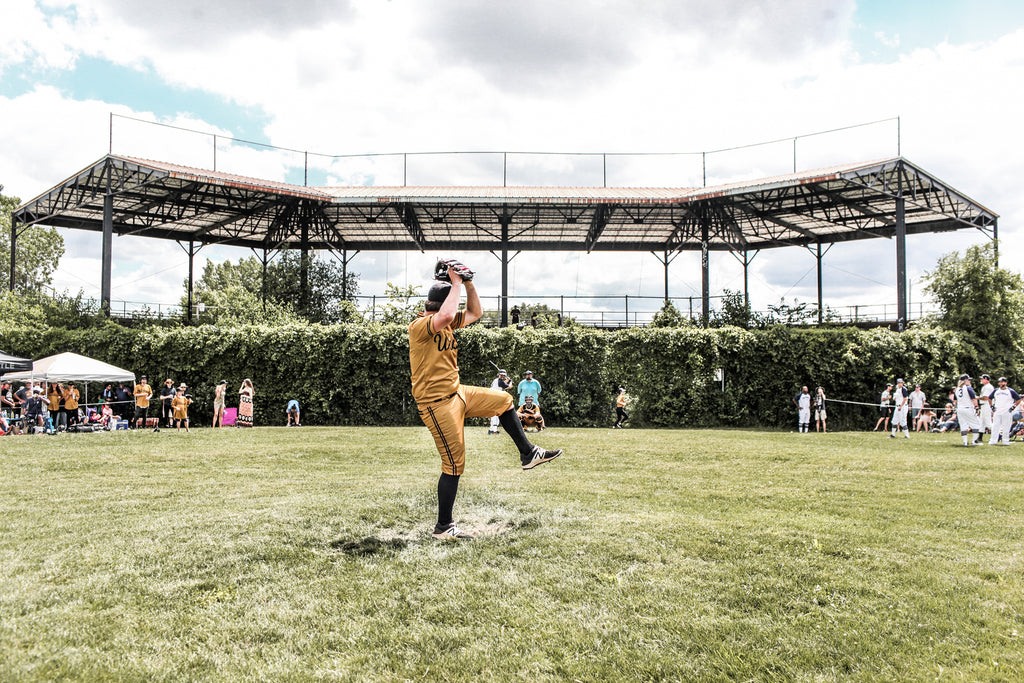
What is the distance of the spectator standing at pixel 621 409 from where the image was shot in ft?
68.5

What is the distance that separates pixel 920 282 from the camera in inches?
1030

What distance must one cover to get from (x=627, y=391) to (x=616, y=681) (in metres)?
20.0

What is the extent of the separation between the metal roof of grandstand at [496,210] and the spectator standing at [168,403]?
7.77 metres

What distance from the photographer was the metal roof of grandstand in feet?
80.1

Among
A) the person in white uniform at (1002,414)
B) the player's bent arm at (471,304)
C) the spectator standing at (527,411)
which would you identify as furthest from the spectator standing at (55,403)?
the person in white uniform at (1002,414)

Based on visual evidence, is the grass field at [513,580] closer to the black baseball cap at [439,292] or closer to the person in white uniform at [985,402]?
the black baseball cap at [439,292]

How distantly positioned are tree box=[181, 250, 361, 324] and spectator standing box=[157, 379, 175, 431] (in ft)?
11.5

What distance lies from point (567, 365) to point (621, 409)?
2495 millimetres

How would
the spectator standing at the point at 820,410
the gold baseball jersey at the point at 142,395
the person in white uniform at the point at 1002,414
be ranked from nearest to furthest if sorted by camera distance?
the person in white uniform at the point at 1002,414
the gold baseball jersey at the point at 142,395
the spectator standing at the point at 820,410

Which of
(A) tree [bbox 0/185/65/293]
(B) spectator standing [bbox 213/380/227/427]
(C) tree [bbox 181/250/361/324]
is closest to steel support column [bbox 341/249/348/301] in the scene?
(C) tree [bbox 181/250/361/324]

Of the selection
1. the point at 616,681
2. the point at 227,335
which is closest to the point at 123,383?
the point at 227,335

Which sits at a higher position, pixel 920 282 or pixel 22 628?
pixel 920 282

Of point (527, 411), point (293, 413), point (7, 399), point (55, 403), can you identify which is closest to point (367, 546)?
point (527, 411)

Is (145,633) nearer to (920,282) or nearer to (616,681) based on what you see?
(616,681)
